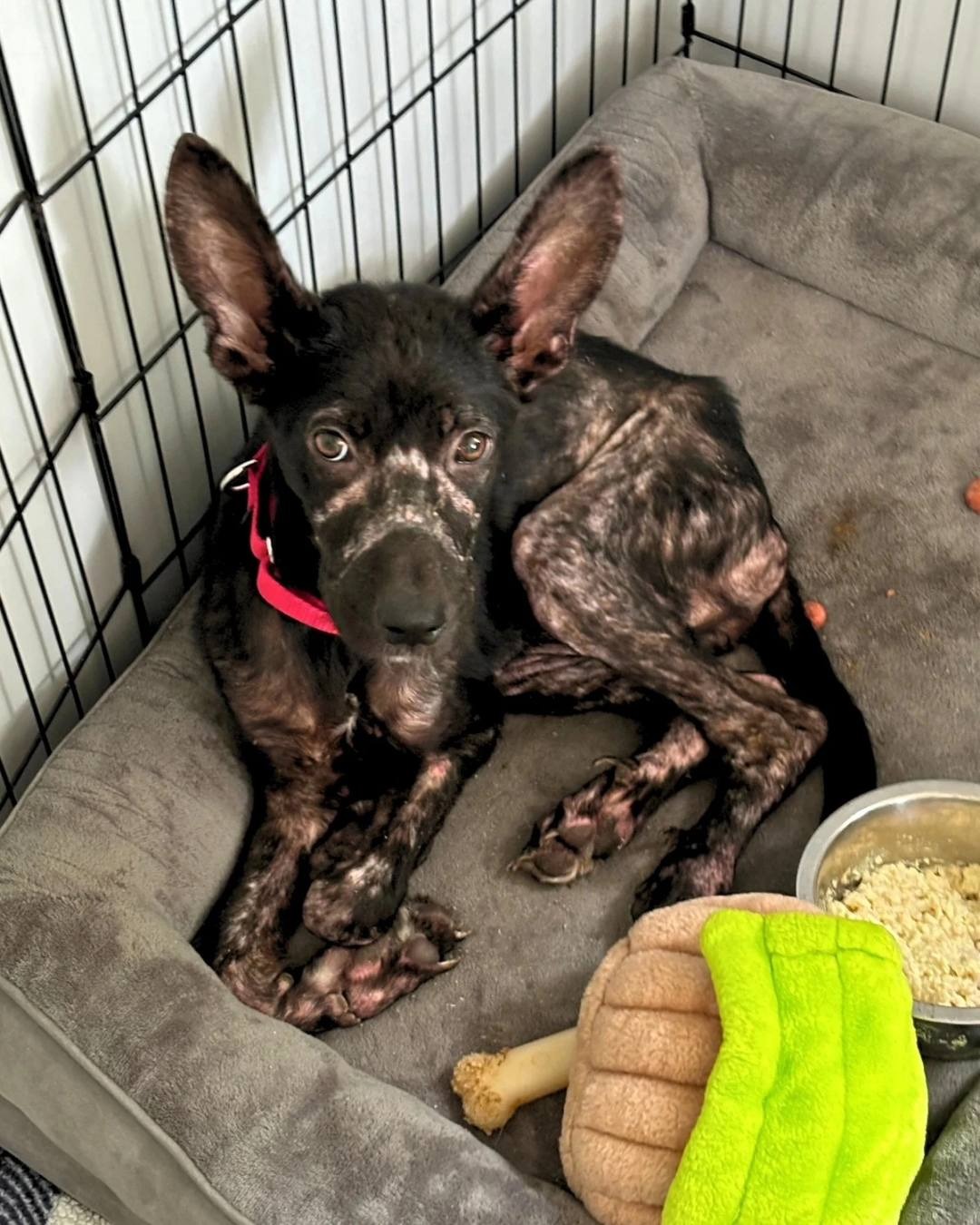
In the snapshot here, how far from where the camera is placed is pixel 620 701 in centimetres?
296

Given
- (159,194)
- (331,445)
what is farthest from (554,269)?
(159,194)

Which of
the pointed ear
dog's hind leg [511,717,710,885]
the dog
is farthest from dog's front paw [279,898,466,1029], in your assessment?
the pointed ear

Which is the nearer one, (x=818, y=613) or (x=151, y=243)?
(x=151, y=243)

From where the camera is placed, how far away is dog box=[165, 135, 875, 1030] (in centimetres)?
227

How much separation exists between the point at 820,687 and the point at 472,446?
935mm

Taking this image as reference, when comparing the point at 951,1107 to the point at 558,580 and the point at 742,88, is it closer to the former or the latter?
the point at 558,580

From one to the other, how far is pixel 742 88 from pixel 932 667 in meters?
1.69

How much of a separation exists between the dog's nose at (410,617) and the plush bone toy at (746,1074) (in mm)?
570

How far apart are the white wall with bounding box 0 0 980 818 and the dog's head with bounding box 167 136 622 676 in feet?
1.21

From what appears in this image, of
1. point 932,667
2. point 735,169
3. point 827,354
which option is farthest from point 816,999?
point 735,169

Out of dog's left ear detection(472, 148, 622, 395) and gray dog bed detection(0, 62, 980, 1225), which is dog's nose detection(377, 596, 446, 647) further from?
gray dog bed detection(0, 62, 980, 1225)

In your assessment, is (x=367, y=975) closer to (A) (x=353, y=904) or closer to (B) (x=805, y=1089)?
A: (A) (x=353, y=904)

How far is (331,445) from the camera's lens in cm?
228

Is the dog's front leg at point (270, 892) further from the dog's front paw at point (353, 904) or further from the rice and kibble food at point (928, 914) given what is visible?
the rice and kibble food at point (928, 914)
